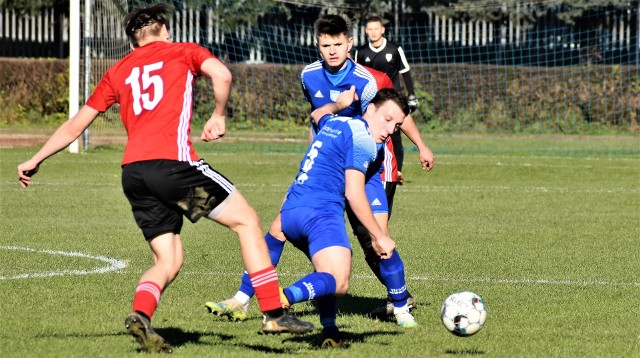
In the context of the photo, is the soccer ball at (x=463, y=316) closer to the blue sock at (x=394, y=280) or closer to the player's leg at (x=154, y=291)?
the blue sock at (x=394, y=280)

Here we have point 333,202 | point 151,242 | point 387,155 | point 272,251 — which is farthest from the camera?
point 387,155

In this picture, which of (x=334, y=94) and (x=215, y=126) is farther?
(x=334, y=94)

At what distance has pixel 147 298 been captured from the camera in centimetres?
605

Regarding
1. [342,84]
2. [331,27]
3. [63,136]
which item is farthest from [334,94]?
[63,136]

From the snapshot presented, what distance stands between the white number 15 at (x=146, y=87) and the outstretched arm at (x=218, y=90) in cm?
26

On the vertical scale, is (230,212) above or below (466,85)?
above

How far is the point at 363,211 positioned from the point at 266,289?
2.31 ft

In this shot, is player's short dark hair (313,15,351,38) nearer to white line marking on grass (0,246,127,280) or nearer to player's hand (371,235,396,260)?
player's hand (371,235,396,260)

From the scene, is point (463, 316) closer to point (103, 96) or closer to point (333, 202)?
point (333, 202)

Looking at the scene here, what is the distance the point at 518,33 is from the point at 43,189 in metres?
20.7

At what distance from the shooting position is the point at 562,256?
34.0 ft

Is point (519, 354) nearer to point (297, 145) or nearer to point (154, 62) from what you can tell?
point (154, 62)

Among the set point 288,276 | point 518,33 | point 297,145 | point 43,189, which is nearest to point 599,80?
point 518,33

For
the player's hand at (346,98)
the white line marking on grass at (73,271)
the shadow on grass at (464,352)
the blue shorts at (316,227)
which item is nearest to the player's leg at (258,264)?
the blue shorts at (316,227)
